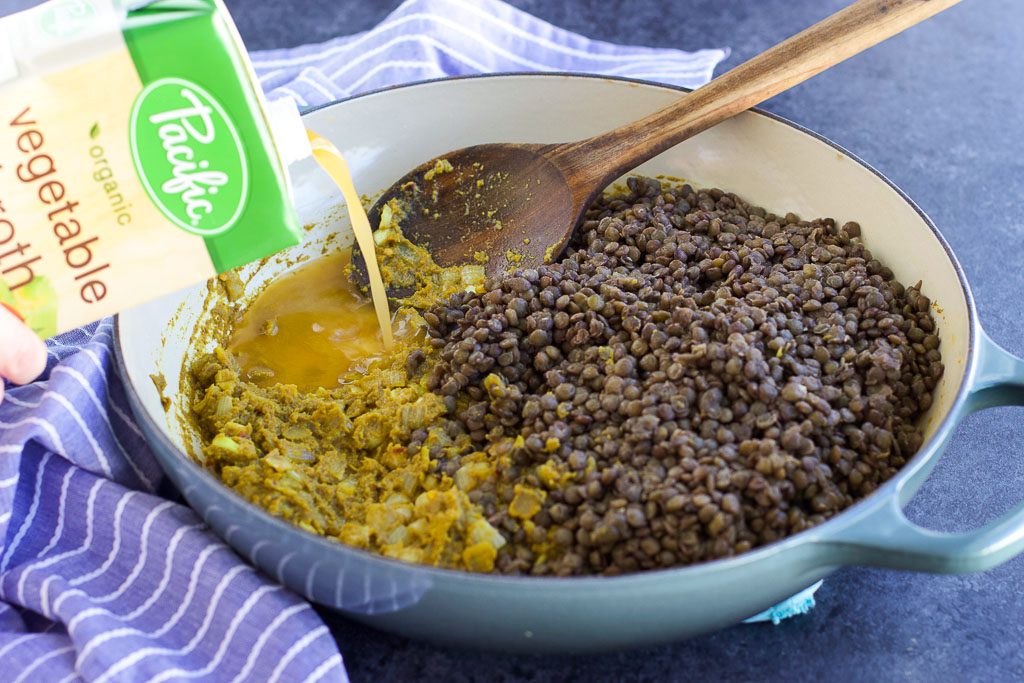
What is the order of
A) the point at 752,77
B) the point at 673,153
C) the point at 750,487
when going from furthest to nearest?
the point at 673,153, the point at 752,77, the point at 750,487

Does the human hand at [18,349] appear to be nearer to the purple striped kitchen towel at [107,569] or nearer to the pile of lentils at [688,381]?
the purple striped kitchen towel at [107,569]

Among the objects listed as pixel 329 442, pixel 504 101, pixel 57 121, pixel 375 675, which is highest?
pixel 57 121

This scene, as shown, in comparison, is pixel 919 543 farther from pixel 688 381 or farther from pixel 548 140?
→ pixel 548 140

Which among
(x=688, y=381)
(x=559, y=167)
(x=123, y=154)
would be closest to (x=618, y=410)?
(x=688, y=381)

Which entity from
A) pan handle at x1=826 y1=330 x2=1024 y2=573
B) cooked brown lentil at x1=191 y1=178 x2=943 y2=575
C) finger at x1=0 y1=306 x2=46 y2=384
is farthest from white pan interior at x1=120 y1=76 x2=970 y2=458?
pan handle at x1=826 y1=330 x2=1024 y2=573

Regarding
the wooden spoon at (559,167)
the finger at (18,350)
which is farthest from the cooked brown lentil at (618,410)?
the finger at (18,350)

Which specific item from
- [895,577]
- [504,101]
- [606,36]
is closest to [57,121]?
[504,101]

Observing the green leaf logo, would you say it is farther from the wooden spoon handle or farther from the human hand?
the wooden spoon handle

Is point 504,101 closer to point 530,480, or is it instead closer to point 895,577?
point 530,480
